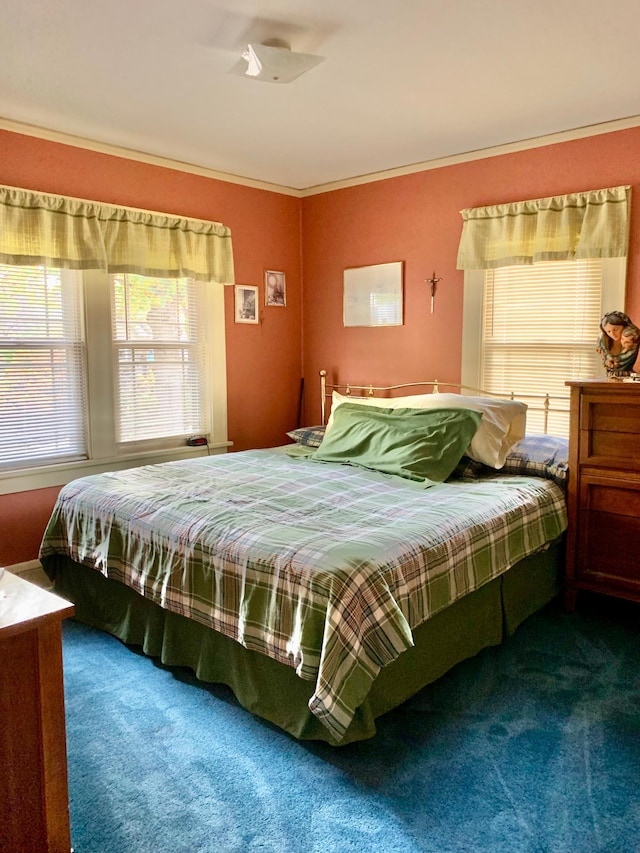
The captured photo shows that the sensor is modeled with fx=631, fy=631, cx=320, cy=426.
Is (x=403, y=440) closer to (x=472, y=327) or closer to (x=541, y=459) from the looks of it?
(x=541, y=459)

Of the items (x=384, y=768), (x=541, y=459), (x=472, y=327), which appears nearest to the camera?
(x=384, y=768)

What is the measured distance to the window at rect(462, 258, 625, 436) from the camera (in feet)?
11.3

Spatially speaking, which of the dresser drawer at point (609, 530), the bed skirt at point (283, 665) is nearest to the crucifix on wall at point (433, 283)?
the dresser drawer at point (609, 530)

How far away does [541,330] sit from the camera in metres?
3.64

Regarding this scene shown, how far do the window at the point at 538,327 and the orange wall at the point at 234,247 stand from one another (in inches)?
56.8

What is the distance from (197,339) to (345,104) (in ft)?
5.79

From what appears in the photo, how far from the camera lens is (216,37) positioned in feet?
7.79

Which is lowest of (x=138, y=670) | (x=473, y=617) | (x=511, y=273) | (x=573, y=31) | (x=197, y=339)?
(x=138, y=670)

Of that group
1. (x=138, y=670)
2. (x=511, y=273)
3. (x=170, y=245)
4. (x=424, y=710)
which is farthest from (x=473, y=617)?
(x=170, y=245)

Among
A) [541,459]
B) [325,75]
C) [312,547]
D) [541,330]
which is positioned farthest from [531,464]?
[325,75]

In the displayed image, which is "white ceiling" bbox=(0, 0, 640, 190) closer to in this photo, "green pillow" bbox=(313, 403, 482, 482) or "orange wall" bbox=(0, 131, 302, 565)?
"orange wall" bbox=(0, 131, 302, 565)

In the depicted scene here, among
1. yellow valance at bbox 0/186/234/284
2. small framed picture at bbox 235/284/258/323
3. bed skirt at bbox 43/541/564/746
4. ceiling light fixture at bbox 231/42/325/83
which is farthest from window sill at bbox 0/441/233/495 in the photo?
ceiling light fixture at bbox 231/42/325/83

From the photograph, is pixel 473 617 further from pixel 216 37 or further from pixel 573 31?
pixel 216 37

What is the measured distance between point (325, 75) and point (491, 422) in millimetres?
1806
